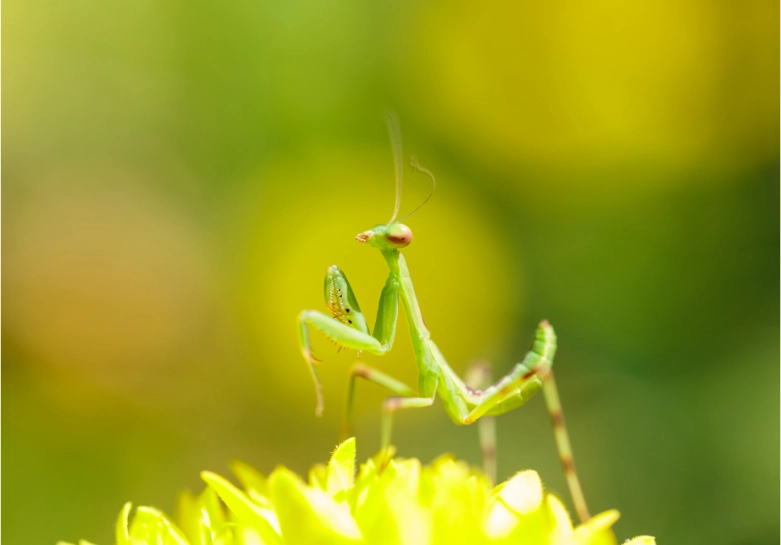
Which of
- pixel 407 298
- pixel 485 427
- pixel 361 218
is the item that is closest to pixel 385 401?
pixel 407 298

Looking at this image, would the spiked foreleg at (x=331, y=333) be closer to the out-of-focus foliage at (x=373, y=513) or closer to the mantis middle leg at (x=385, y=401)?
the mantis middle leg at (x=385, y=401)

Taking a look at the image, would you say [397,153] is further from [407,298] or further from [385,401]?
[385,401]

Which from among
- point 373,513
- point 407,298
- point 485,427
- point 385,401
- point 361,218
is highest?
point 361,218

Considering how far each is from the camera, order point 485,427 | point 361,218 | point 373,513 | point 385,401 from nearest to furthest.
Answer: point 373,513
point 385,401
point 485,427
point 361,218

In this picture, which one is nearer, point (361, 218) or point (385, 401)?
point (385, 401)

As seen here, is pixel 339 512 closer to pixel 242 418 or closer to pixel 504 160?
pixel 242 418

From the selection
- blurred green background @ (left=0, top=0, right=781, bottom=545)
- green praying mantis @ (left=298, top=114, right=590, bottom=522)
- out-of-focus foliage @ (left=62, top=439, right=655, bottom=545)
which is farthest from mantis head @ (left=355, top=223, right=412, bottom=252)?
blurred green background @ (left=0, top=0, right=781, bottom=545)
